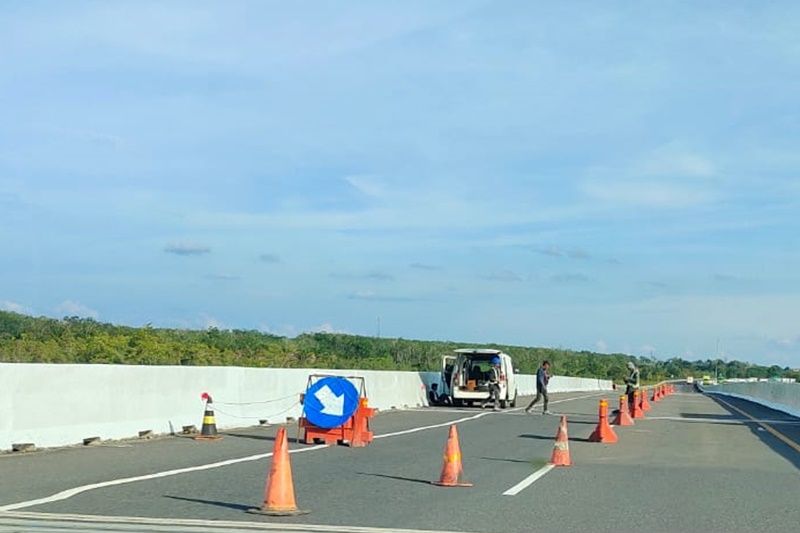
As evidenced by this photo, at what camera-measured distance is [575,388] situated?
9288cm

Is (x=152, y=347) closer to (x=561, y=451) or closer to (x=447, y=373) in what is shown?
(x=447, y=373)

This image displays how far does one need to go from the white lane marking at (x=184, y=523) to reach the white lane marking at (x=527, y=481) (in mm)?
3464

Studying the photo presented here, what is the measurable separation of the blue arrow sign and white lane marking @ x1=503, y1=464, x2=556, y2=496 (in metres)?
4.57

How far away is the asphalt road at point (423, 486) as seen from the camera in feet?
36.7

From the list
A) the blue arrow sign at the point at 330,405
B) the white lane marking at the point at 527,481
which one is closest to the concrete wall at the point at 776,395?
the blue arrow sign at the point at 330,405

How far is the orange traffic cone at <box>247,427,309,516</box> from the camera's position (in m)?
11.2

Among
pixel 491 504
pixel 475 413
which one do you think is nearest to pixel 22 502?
pixel 491 504

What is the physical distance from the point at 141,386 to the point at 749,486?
11.0 meters

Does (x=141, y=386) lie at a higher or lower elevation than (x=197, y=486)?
higher

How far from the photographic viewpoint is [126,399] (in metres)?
20.5

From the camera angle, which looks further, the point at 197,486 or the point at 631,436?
the point at 631,436

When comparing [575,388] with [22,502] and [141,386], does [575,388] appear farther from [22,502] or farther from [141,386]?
[22,502]

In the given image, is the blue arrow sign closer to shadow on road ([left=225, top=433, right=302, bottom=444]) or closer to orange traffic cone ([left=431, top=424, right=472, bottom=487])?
shadow on road ([left=225, top=433, right=302, bottom=444])

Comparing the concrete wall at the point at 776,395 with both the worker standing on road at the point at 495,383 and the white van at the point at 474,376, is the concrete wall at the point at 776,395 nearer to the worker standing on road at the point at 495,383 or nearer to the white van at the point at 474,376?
the white van at the point at 474,376
